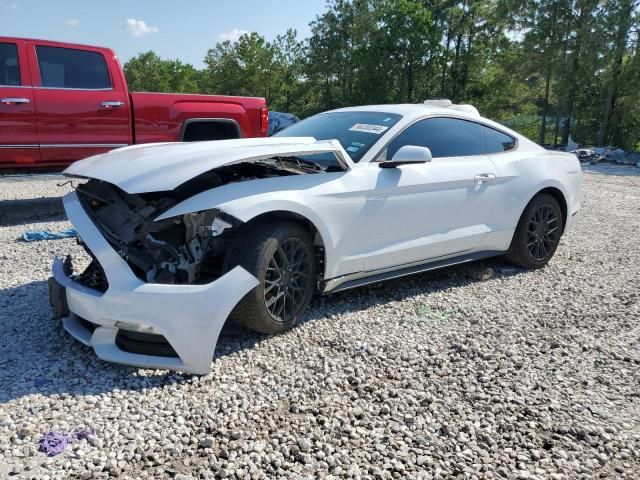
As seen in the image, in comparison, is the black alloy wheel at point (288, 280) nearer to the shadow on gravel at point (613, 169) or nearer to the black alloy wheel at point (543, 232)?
the black alloy wheel at point (543, 232)

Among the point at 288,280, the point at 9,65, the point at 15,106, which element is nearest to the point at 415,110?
the point at 288,280

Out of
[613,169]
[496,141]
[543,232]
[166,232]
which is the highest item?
[496,141]

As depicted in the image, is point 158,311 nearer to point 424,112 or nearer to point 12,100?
point 424,112

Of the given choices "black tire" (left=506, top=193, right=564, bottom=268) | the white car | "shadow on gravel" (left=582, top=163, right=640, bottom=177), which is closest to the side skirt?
the white car

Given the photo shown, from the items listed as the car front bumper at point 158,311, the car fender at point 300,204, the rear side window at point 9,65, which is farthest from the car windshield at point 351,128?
the rear side window at point 9,65

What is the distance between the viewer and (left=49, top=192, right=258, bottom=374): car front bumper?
9.39 ft

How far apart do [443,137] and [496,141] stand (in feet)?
2.43

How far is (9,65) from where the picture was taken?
21.7ft

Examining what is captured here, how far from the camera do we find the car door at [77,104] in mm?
6762

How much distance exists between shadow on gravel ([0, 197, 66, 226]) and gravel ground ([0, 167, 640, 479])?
283cm

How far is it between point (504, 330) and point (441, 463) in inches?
65.3

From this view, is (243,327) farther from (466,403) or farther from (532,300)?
(532,300)

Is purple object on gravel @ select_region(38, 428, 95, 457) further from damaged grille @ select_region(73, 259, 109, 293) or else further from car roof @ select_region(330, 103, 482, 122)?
car roof @ select_region(330, 103, 482, 122)

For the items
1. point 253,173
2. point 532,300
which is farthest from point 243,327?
point 532,300
